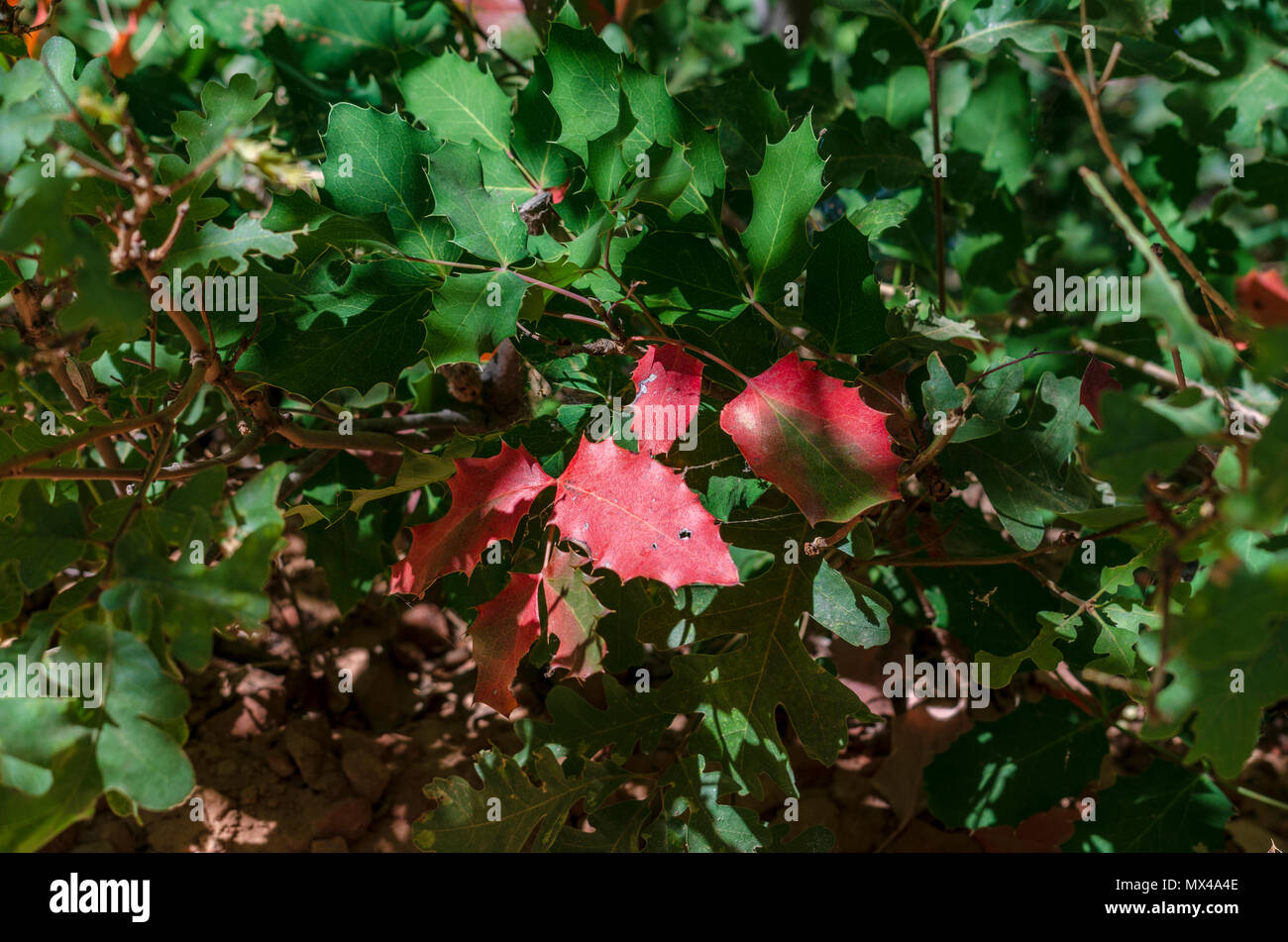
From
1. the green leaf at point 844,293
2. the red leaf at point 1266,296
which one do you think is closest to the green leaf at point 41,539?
the green leaf at point 844,293

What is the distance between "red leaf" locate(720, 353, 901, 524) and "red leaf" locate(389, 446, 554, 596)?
220 millimetres

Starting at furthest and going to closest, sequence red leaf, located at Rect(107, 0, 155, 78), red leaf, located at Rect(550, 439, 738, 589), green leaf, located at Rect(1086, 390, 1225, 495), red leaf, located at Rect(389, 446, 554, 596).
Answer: red leaf, located at Rect(107, 0, 155, 78), red leaf, located at Rect(389, 446, 554, 596), red leaf, located at Rect(550, 439, 738, 589), green leaf, located at Rect(1086, 390, 1225, 495)

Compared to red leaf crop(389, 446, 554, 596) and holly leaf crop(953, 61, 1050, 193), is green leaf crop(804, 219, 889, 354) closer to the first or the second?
red leaf crop(389, 446, 554, 596)

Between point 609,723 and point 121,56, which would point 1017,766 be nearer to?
point 609,723

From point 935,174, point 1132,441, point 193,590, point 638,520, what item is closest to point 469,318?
point 638,520

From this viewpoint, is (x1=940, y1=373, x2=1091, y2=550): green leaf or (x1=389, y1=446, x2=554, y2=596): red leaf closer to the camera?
(x1=389, y1=446, x2=554, y2=596): red leaf

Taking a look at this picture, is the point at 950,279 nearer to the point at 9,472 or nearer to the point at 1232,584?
the point at 1232,584

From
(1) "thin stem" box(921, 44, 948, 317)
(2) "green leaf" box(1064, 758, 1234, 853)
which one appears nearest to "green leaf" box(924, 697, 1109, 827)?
(2) "green leaf" box(1064, 758, 1234, 853)

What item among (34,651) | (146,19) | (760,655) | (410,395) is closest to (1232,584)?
(760,655)

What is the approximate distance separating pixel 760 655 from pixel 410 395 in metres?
0.71

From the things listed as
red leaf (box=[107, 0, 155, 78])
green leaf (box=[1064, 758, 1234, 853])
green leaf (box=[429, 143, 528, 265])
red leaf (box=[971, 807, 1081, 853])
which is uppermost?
red leaf (box=[107, 0, 155, 78])

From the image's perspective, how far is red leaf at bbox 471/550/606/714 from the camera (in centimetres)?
104

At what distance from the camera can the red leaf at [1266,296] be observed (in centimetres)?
65

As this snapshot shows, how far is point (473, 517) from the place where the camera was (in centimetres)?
103
